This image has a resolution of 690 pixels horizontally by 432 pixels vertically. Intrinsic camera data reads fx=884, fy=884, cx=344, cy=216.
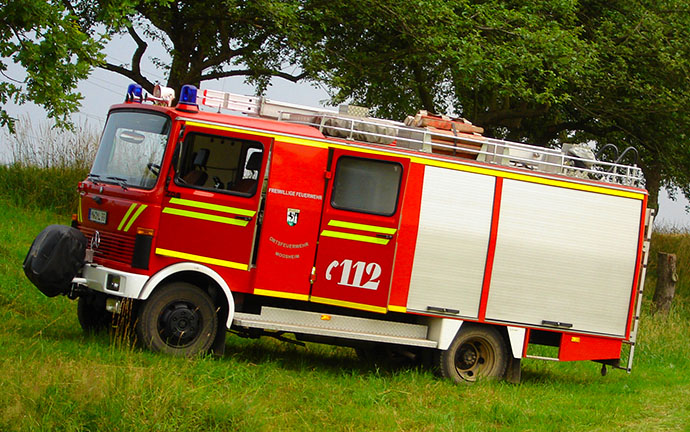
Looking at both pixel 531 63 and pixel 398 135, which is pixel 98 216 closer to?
pixel 398 135

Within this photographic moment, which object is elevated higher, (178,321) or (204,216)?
(204,216)

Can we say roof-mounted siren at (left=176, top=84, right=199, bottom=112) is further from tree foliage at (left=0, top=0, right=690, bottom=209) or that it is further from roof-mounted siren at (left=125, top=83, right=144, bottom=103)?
tree foliage at (left=0, top=0, right=690, bottom=209)

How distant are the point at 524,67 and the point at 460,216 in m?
8.22

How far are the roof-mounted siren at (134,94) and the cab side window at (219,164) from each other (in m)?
1.08

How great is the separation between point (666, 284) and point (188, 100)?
41.7ft

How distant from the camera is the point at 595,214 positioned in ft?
36.2

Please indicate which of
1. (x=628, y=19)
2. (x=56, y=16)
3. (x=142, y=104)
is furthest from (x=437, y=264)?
(x=628, y=19)

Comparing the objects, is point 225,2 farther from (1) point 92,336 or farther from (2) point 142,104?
(1) point 92,336

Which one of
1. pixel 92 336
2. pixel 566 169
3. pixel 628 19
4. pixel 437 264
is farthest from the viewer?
pixel 628 19

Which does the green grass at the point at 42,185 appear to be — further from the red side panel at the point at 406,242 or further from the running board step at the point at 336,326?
the red side panel at the point at 406,242

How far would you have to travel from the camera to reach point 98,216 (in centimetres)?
958

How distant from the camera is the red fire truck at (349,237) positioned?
9.42 metres

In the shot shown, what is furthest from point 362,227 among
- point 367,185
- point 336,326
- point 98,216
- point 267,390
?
point 98,216

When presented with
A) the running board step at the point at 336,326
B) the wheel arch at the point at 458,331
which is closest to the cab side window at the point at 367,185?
the running board step at the point at 336,326
